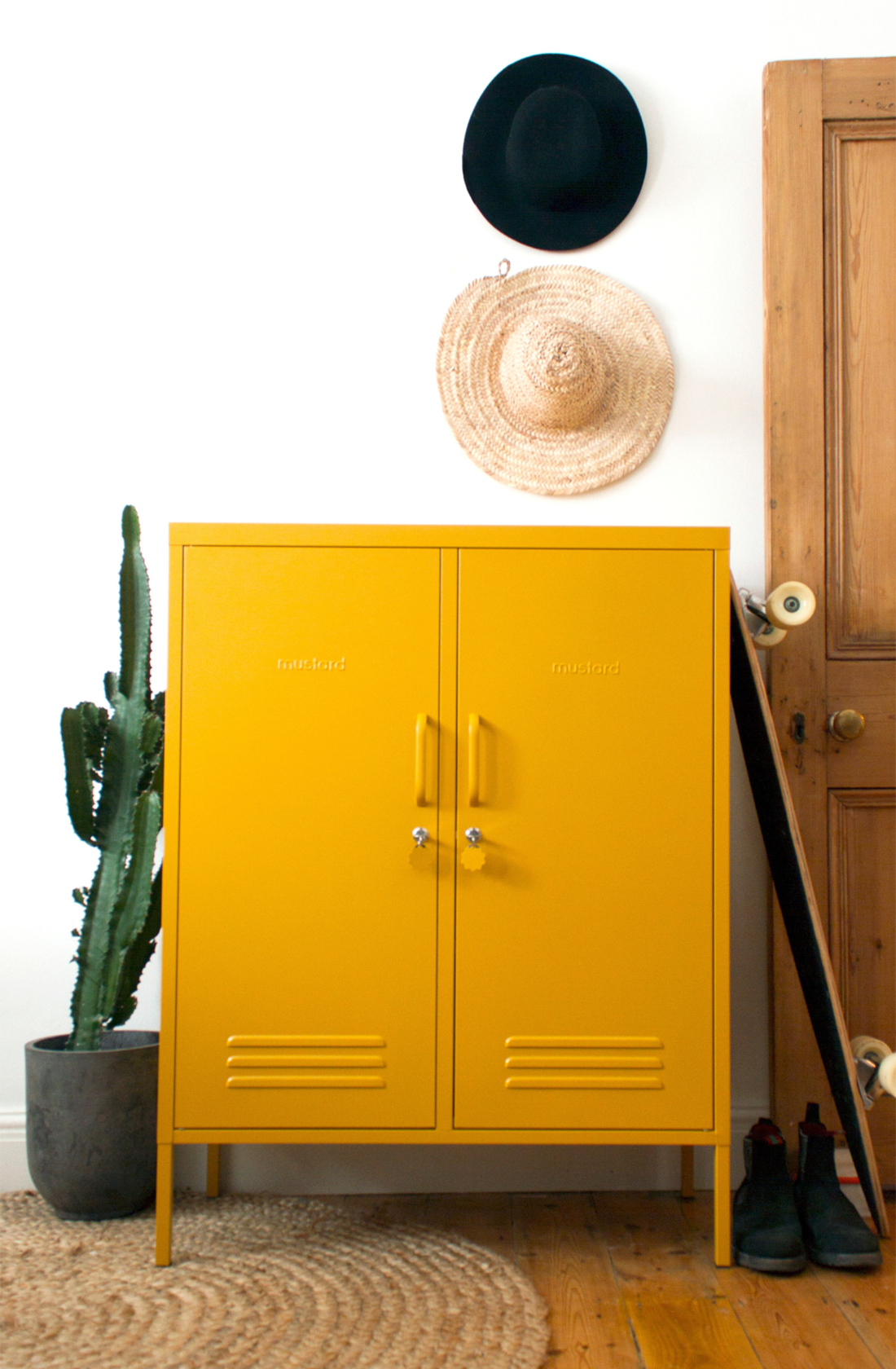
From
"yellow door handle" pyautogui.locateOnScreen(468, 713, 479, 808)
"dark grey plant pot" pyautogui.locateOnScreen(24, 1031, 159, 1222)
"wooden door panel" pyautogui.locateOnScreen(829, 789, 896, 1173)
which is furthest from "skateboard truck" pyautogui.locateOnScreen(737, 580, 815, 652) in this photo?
"dark grey plant pot" pyautogui.locateOnScreen(24, 1031, 159, 1222)

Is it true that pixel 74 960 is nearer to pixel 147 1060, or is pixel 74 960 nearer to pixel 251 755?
pixel 147 1060

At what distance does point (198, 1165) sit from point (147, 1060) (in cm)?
34

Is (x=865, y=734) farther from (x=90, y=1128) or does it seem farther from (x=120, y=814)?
(x=90, y=1128)

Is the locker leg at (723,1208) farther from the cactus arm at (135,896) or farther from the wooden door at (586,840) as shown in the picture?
the cactus arm at (135,896)

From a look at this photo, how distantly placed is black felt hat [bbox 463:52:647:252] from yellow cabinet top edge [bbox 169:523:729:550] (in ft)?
3.00

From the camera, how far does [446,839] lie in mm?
1754

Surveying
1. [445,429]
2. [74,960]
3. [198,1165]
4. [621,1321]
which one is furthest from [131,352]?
[621,1321]

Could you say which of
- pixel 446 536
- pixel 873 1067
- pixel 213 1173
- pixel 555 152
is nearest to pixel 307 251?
pixel 555 152

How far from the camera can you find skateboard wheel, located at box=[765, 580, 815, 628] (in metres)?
1.98

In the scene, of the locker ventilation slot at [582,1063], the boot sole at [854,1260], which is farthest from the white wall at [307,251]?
the boot sole at [854,1260]

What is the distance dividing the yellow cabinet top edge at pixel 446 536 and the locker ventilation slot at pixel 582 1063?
87cm

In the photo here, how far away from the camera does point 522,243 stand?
230 cm

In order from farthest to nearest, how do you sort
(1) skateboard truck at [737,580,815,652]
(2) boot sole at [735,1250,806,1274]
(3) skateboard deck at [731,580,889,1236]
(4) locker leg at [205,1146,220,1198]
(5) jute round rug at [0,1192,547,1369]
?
(4) locker leg at [205,1146,220,1198], (1) skateboard truck at [737,580,815,652], (3) skateboard deck at [731,580,889,1236], (2) boot sole at [735,1250,806,1274], (5) jute round rug at [0,1192,547,1369]

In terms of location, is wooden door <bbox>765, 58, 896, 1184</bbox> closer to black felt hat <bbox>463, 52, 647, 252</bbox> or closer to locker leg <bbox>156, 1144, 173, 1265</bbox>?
black felt hat <bbox>463, 52, 647, 252</bbox>
